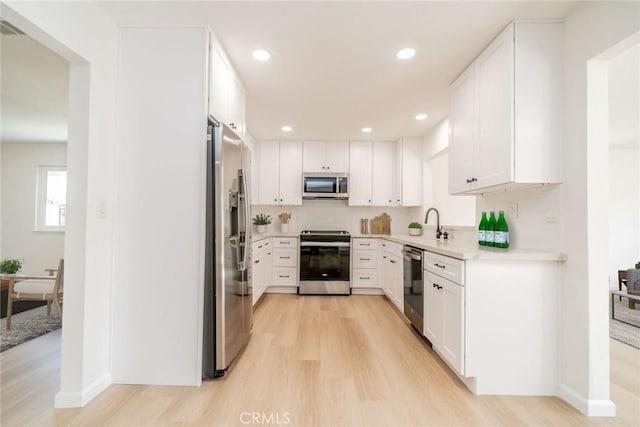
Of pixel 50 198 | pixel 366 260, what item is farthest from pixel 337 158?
pixel 50 198

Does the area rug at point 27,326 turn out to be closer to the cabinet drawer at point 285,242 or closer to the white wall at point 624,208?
the cabinet drawer at point 285,242

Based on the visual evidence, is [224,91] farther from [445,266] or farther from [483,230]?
[483,230]

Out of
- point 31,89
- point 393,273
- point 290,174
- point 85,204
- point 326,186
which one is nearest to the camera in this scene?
point 85,204

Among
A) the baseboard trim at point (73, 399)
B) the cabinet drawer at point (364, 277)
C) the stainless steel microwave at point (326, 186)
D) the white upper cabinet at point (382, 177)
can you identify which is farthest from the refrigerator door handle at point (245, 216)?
the white upper cabinet at point (382, 177)

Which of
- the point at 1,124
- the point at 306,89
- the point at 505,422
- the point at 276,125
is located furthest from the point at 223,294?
the point at 1,124

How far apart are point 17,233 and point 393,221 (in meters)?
6.45

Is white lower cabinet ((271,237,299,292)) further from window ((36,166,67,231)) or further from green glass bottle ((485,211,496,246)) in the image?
window ((36,166,67,231))

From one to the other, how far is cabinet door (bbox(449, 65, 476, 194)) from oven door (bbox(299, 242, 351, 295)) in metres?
2.03

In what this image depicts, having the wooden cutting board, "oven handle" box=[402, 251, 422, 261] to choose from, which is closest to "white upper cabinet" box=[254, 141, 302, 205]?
the wooden cutting board

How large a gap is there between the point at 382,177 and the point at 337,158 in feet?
2.62

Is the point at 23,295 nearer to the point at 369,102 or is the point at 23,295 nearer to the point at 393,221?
the point at 369,102

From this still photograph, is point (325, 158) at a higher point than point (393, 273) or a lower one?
higher

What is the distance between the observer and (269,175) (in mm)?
4820

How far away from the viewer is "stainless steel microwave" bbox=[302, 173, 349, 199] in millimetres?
4691
